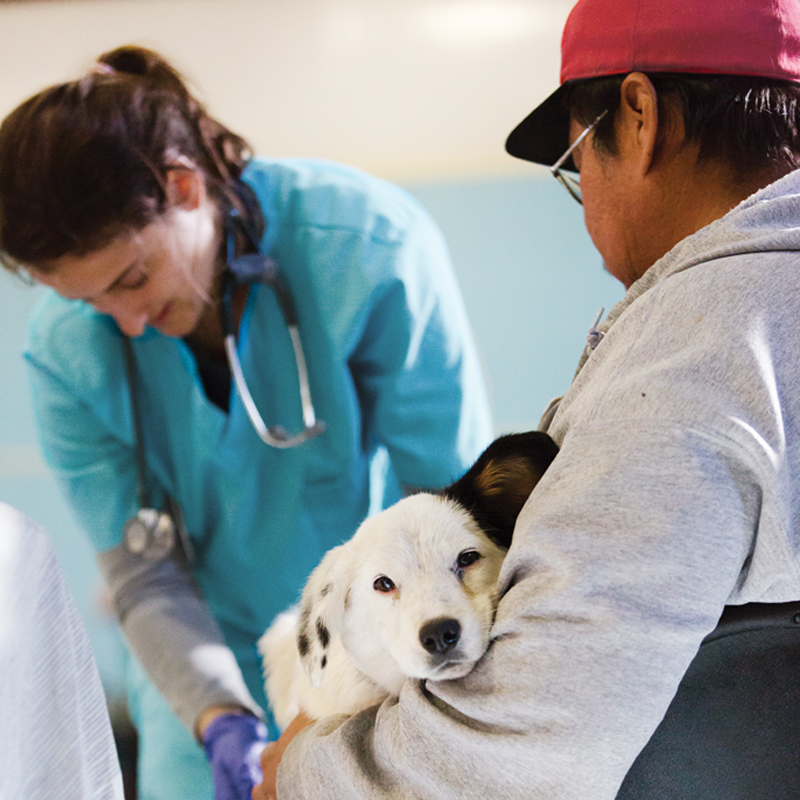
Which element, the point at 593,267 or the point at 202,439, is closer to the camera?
the point at 202,439

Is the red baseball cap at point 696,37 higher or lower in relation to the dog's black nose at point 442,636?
higher

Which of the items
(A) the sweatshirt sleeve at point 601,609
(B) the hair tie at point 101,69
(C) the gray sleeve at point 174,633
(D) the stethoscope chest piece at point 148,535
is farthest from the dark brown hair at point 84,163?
(A) the sweatshirt sleeve at point 601,609

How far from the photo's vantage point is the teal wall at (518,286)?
2158mm

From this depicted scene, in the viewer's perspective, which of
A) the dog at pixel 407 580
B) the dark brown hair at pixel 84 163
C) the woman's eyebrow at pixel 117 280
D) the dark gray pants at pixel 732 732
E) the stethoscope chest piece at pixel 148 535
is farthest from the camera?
the stethoscope chest piece at pixel 148 535

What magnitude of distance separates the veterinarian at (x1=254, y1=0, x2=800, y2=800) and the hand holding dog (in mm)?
112

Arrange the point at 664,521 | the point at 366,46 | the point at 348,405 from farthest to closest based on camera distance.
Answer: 1. the point at 366,46
2. the point at 348,405
3. the point at 664,521

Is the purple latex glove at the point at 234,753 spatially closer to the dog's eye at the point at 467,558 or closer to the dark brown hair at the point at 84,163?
the dog's eye at the point at 467,558

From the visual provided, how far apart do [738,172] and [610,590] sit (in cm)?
44

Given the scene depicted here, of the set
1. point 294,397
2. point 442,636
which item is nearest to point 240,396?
point 294,397

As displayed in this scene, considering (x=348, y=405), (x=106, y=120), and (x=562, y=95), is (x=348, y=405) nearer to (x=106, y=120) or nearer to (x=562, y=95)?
(x=106, y=120)

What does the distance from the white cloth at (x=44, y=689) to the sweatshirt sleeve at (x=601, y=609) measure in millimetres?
346

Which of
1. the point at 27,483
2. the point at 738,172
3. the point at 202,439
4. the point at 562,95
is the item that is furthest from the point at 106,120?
the point at 27,483

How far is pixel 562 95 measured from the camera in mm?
858

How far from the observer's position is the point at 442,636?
0.70 metres
